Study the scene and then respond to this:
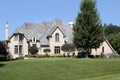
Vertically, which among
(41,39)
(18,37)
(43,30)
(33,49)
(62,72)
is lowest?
(62,72)

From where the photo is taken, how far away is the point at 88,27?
63.0 metres

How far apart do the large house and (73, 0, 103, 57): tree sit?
46.1 ft

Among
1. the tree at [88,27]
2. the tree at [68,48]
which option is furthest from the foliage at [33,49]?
the tree at [88,27]

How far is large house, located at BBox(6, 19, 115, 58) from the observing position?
79075 mm

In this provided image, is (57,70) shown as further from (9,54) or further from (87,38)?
(9,54)

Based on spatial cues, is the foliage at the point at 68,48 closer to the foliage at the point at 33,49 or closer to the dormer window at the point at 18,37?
the foliage at the point at 33,49

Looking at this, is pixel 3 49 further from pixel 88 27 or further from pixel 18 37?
pixel 88 27

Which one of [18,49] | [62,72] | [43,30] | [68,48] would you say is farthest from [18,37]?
[62,72]

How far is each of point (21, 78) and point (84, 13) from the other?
3410cm

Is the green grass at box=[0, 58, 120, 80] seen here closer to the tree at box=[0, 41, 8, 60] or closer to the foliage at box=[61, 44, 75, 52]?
the foliage at box=[61, 44, 75, 52]

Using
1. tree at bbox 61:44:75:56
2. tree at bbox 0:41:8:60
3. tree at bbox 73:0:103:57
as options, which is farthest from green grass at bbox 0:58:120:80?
tree at bbox 0:41:8:60

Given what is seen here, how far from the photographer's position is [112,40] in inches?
3954

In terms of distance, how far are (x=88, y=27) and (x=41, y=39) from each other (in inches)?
761

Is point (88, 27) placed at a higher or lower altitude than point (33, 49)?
higher
